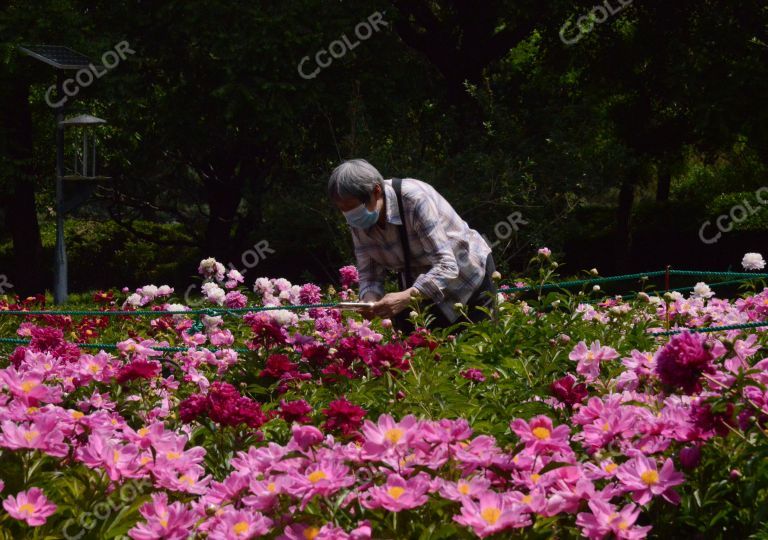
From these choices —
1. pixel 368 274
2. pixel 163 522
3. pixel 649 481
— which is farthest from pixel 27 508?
pixel 368 274

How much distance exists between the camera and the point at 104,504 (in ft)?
6.44

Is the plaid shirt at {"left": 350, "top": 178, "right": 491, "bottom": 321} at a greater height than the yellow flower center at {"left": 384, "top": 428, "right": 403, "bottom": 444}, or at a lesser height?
greater

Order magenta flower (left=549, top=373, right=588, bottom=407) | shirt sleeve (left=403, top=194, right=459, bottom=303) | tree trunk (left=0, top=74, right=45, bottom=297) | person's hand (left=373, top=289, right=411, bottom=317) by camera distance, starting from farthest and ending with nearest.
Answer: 1. tree trunk (left=0, top=74, right=45, bottom=297)
2. shirt sleeve (left=403, top=194, right=459, bottom=303)
3. person's hand (left=373, top=289, right=411, bottom=317)
4. magenta flower (left=549, top=373, right=588, bottom=407)

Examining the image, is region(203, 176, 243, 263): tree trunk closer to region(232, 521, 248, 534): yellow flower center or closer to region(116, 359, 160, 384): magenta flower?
region(116, 359, 160, 384): magenta flower

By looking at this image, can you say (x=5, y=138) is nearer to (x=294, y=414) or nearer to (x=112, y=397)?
(x=112, y=397)

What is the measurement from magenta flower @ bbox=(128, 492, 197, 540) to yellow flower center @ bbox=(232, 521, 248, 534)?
12 centimetres

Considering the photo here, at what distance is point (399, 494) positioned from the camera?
1689 mm

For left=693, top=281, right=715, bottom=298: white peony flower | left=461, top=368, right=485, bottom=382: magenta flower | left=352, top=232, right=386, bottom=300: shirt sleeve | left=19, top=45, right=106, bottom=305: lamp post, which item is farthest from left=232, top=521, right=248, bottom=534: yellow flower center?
left=19, top=45, right=106, bottom=305: lamp post

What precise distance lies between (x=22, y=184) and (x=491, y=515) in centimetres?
1362

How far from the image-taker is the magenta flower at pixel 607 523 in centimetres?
168

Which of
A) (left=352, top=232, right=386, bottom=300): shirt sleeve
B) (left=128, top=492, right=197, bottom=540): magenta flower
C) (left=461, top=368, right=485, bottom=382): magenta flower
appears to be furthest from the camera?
(left=352, top=232, right=386, bottom=300): shirt sleeve

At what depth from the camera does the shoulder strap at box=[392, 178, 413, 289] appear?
392cm

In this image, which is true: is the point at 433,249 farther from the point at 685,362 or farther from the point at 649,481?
the point at 649,481

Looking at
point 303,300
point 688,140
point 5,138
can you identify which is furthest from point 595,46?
point 303,300
